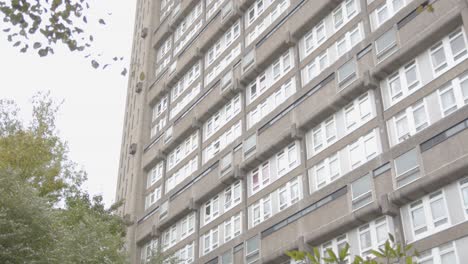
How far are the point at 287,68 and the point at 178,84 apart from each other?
14.4 metres

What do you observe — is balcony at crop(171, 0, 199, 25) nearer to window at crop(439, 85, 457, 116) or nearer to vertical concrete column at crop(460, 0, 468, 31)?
vertical concrete column at crop(460, 0, 468, 31)

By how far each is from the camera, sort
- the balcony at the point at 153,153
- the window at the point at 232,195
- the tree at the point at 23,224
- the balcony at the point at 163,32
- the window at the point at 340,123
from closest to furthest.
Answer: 1. the tree at the point at 23,224
2. the window at the point at 340,123
3. the window at the point at 232,195
4. the balcony at the point at 153,153
5. the balcony at the point at 163,32

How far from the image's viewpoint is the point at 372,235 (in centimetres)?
2634

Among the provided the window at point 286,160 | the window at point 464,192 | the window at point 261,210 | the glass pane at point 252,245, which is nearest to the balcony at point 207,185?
the window at point 261,210

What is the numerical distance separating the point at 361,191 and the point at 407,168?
2469mm


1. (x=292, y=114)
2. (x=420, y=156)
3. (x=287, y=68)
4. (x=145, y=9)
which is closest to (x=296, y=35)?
(x=287, y=68)

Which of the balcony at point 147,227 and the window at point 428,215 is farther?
the balcony at point 147,227

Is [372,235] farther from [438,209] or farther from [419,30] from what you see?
[419,30]

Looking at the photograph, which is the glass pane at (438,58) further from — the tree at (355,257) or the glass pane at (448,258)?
the tree at (355,257)

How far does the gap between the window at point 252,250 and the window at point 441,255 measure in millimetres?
9966

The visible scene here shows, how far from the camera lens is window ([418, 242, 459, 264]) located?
903 inches

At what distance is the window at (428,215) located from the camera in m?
23.8

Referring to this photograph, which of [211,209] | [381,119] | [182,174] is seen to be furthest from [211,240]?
[381,119]

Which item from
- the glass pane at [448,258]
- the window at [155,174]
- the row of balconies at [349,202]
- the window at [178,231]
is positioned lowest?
the glass pane at [448,258]
